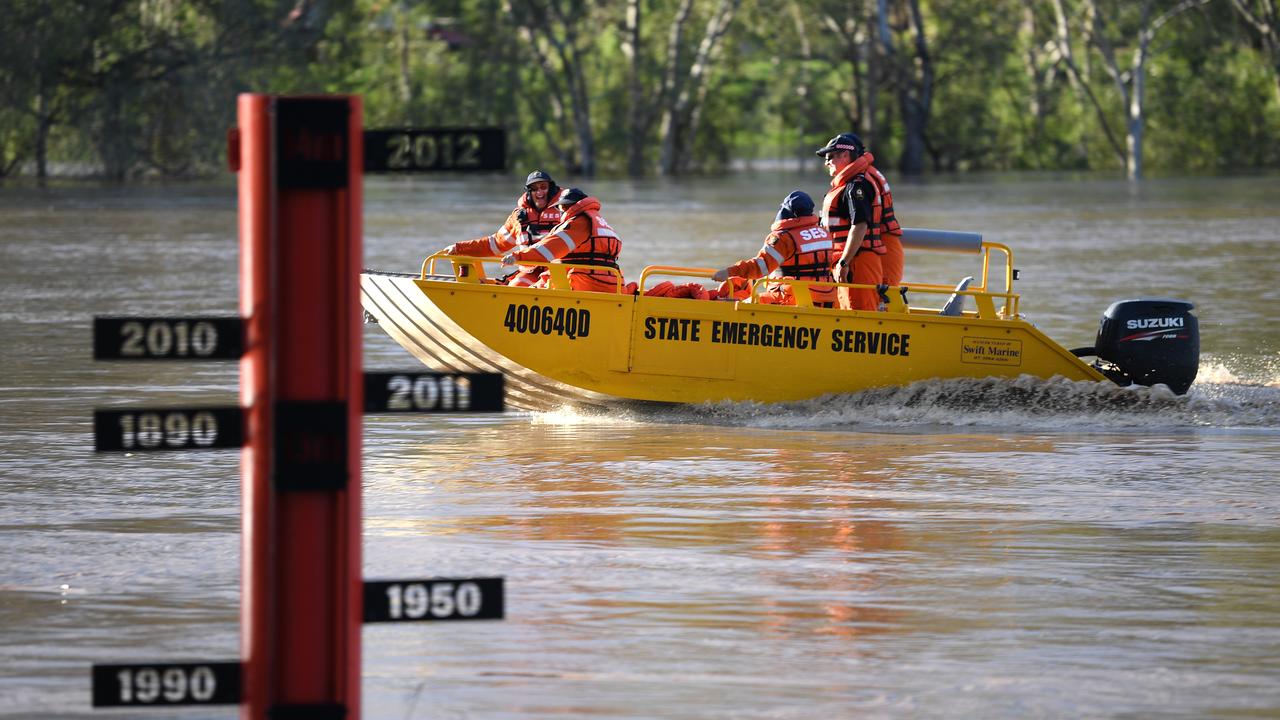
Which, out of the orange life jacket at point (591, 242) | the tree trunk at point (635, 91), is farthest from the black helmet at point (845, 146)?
the tree trunk at point (635, 91)

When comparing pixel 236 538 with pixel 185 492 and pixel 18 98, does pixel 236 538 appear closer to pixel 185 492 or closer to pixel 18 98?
pixel 185 492

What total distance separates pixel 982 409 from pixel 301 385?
31.8ft

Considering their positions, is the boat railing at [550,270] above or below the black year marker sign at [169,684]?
above

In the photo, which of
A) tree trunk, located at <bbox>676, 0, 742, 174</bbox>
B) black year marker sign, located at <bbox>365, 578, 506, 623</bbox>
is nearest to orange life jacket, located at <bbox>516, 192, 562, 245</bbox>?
Result: black year marker sign, located at <bbox>365, 578, 506, 623</bbox>

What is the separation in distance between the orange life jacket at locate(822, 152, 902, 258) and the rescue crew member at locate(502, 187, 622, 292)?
4.90 feet

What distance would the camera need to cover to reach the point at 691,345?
13.2 meters

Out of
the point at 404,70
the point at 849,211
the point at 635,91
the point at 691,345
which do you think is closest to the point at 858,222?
the point at 849,211

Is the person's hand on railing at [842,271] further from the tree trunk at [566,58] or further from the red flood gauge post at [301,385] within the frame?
the tree trunk at [566,58]

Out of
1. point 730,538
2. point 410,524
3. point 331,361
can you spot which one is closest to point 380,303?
point 410,524

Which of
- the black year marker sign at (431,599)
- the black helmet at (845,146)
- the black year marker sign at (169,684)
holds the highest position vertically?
the black helmet at (845,146)

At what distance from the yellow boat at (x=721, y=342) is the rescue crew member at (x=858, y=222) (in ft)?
1.54

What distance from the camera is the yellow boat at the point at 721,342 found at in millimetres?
13086

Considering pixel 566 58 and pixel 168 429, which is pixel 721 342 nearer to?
pixel 168 429

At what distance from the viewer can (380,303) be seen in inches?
533
